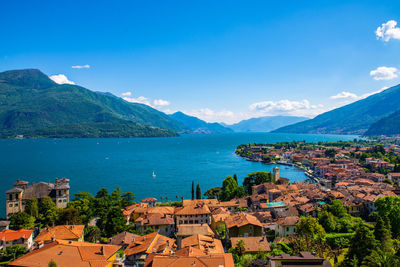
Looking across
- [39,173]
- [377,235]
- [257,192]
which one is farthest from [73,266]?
[39,173]

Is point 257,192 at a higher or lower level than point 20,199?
lower

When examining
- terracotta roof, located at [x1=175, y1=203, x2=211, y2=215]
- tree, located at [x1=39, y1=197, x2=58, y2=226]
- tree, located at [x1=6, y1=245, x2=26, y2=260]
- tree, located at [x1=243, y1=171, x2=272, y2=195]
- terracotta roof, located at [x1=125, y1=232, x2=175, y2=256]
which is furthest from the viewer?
tree, located at [x1=243, y1=171, x2=272, y2=195]

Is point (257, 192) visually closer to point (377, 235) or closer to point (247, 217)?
point (247, 217)

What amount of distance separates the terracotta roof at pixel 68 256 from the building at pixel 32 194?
21288 mm

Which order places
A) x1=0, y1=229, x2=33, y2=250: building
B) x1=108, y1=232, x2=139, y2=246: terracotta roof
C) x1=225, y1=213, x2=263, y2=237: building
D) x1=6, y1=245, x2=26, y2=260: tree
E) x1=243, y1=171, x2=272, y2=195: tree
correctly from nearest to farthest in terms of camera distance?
1. x1=6, y1=245, x2=26, y2=260: tree
2. x1=0, y1=229, x2=33, y2=250: building
3. x1=108, y1=232, x2=139, y2=246: terracotta roof
4. x1=225, y1=213, x2=263, y2=237: building
5. x1=243, y1=171, x2=272, y2=195: tree

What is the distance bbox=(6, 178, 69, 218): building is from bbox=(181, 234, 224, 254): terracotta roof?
2299 cm

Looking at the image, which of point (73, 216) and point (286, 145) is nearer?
point (73, 216)

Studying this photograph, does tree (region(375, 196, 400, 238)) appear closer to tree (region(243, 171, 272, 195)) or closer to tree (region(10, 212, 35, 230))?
tree (region(243, 171, 272, 195))

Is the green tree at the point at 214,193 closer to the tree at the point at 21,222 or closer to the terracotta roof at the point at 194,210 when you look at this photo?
the terracotta roof at the point at 194,210

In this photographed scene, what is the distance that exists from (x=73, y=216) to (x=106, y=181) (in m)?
38.2

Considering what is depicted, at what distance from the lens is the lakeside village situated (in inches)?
700

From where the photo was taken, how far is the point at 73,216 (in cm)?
3216

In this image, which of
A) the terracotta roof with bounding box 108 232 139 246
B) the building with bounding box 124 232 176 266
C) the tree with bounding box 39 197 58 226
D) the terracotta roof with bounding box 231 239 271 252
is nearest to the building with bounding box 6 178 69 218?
the tree with bounding box 39 197 58 226

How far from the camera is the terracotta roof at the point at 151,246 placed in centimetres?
2173
